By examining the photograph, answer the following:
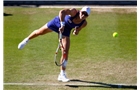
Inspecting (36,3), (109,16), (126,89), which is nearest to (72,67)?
(126,89)

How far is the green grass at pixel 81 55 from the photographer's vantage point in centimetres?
959

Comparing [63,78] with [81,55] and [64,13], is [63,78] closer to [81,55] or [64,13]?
[64,13]

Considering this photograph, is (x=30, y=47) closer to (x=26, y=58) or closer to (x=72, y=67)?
(x=26, y=58)

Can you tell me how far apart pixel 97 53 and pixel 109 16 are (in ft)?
26.7

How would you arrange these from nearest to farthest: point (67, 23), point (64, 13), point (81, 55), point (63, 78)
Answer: point (64, 13), point (63, 78), point (67, 23), point (81, 55)

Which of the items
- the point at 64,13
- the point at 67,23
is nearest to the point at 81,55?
the point at 67,23

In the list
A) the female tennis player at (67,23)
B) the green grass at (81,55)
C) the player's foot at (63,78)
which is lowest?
the green grass at (81,55)

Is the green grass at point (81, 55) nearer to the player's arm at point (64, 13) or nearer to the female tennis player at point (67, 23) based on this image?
the female tennis player at point (67, 23)

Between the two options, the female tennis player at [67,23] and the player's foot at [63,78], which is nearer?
the female tennis player at [67,23]

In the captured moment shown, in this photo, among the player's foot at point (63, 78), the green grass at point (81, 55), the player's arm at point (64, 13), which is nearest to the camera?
the player's arm at point (64, 13)

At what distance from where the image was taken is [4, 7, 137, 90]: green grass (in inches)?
377

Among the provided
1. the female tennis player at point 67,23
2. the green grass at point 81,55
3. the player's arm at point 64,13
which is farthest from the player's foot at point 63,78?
the player's arm at point 64,13

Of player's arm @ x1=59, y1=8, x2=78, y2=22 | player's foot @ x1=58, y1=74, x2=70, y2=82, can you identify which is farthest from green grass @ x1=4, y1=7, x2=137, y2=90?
player's arm @ x1=59, y1=8, x2=78, y2=22

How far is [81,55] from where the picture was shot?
1192 centimetres
